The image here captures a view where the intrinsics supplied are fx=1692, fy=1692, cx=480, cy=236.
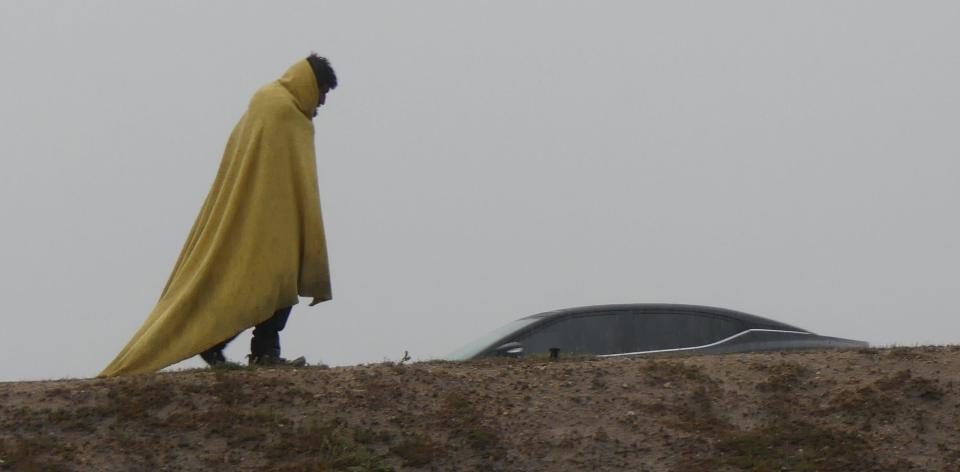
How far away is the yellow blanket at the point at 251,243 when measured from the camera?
10.6m

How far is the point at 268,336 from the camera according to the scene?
430 inches

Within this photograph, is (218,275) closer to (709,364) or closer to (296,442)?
(296,442)

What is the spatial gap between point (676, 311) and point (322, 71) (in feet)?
15.9

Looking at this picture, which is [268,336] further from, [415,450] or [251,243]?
[415,450]

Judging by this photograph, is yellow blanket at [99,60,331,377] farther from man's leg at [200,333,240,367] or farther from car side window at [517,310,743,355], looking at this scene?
car side window at [517,310,743,355]

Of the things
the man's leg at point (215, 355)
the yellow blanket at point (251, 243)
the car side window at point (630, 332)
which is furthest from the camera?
the car side window at point (630, 332)

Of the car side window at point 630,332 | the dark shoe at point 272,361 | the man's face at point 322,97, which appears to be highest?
the man's face at point 322,97

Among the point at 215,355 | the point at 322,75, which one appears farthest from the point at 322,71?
the point at 215,355

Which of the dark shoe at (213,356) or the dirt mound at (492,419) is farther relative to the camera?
the dark shoe at (213,356)

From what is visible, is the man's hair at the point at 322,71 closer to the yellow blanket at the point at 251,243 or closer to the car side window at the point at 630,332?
the yellow blanket at the point at 251,243

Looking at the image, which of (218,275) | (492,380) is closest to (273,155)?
(218,275)

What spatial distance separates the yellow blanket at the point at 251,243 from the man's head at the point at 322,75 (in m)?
0.06

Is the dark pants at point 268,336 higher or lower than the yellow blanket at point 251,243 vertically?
lower

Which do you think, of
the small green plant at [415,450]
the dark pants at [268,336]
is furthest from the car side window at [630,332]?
the small green plant at [415,450]
